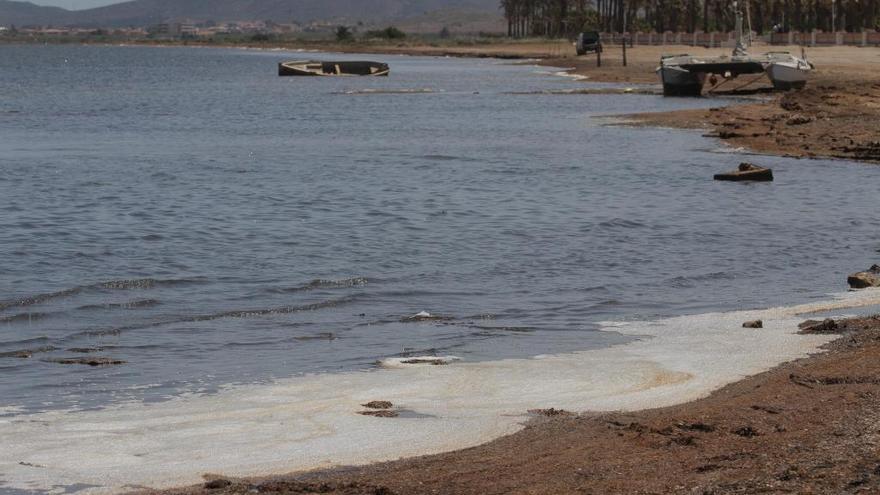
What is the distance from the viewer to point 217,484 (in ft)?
25.1

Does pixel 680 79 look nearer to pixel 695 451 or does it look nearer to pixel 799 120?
pixel 799 120

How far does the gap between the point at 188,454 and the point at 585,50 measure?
120 m

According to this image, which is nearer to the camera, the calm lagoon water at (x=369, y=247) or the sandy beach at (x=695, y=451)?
the sandy beach at (x=695, y=451)

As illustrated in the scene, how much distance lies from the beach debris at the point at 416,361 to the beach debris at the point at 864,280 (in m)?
5.96

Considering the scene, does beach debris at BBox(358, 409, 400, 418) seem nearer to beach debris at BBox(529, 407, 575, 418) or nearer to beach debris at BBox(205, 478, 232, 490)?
beach debris at BBox(529, 407, 575, 418)

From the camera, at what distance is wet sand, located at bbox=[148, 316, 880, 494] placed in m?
7.27

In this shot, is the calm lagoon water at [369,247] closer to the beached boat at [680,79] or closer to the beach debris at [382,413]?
the beach debris at [382,413]

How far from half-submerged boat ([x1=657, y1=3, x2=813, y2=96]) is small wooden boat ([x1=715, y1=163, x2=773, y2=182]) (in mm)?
32802

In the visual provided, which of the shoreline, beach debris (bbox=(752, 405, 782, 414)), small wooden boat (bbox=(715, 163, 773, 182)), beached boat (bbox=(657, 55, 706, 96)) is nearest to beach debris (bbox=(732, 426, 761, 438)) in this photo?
beach debris (bbox=(752, 405, 782, 414))

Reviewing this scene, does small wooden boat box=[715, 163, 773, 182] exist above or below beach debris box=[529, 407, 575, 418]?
below

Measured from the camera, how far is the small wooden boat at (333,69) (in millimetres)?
109000

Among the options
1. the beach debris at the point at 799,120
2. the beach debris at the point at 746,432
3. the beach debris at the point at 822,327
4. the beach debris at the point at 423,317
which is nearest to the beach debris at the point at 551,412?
the beach debris at the point at 746,432

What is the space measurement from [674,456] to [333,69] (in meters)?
104

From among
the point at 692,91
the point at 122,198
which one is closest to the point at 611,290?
the point at 122,198
